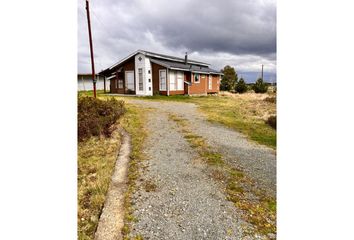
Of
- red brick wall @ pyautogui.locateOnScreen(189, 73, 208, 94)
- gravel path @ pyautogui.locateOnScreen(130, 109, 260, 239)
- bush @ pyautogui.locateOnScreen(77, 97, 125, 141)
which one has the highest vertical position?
red brick wall @ pyautogui.locateOnScreen(189, 73, 208, 94)

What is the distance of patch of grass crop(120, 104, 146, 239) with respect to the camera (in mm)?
2688

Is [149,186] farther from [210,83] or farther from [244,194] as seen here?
[210,83]

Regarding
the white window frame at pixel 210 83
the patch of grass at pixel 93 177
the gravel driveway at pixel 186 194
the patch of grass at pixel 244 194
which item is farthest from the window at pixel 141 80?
the patch of grass at pixel 244 194

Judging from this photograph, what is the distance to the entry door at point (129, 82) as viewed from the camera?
70.5ft

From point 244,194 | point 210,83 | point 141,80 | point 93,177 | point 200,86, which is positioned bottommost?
point 244,194

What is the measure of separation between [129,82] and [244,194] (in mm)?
19826

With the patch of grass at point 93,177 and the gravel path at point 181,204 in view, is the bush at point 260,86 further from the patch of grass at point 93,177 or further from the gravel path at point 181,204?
the gravel path at point 181,204

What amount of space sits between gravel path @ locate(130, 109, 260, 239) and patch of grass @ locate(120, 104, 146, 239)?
78mm

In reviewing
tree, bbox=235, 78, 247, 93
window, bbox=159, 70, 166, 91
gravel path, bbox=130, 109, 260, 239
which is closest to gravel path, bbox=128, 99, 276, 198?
gravel path, bbox=130, 109, 260, 239

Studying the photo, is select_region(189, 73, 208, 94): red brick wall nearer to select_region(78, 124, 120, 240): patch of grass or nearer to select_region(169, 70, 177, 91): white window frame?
select_region(169, 70, 177, 91): white window frame

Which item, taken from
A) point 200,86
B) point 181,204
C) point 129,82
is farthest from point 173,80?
point 181,204

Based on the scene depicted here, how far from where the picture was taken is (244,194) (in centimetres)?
333
